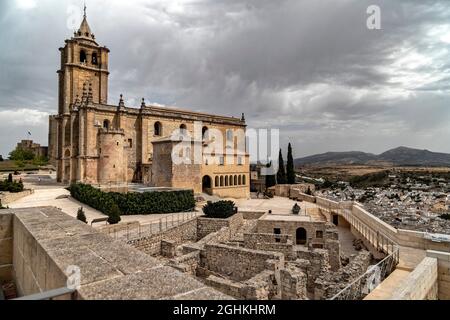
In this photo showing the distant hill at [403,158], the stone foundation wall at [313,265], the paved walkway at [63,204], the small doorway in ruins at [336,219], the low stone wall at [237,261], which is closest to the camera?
the low stone wall at [237,261]

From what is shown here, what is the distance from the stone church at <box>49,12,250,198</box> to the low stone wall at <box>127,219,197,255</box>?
362 inches

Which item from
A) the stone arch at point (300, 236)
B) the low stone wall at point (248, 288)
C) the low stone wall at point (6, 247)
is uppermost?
the low stone wall at point (6, 247)

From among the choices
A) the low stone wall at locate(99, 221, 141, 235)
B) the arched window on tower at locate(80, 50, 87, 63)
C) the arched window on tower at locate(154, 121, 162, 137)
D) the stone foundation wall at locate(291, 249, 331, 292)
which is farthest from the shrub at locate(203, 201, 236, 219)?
the arched window on tower at locate(80, 50, 87, 63)

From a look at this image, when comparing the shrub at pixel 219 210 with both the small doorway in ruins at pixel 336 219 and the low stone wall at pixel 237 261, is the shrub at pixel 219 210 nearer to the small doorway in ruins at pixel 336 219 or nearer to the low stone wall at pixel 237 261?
the low stone wall at pixel 237 261

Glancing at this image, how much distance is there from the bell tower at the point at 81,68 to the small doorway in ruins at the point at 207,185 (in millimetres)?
19010

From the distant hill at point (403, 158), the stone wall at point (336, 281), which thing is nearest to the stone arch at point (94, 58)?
the stone wall at point (336, 281)

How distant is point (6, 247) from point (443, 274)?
33.5 feet

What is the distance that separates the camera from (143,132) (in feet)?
116

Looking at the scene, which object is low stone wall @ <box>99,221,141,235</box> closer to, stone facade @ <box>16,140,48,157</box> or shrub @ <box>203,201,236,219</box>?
shrub @ <box>203,201,236,219</box>

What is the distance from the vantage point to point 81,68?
122ft

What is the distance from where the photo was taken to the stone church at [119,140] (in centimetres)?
2854

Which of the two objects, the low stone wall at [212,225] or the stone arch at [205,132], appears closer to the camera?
the low stone wall at [212,225]
